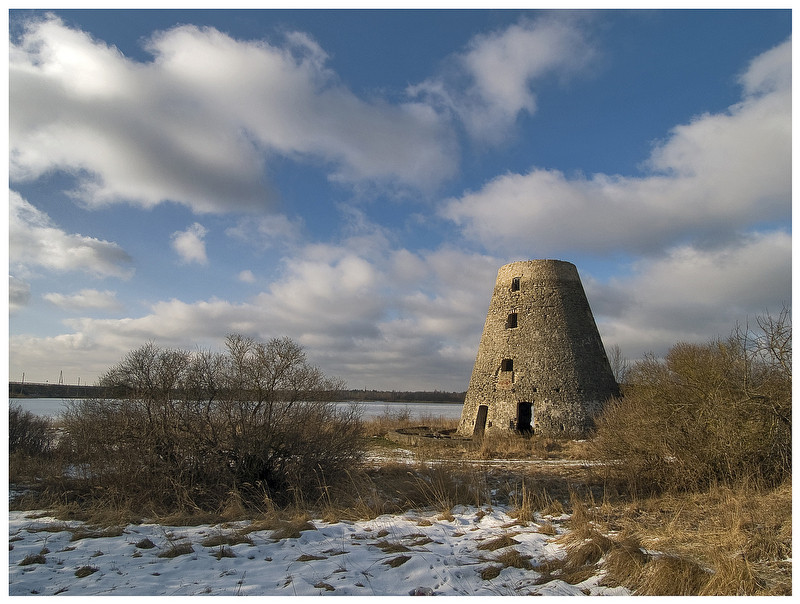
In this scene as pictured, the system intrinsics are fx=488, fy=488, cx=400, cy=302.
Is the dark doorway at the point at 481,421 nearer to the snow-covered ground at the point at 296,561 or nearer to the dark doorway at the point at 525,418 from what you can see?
the dark doorway at the point at 525,418

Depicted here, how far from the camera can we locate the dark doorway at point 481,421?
19656 millimetres

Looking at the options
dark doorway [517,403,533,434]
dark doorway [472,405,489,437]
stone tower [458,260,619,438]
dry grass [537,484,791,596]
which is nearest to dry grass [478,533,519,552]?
dry grass [537,484,791,596]

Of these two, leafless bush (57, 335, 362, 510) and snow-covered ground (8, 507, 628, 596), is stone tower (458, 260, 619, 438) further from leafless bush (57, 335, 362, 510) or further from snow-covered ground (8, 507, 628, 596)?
snow-covered ground (8, 507, 628, 596)

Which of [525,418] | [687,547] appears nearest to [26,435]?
[687,547]

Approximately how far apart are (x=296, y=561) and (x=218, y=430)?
446cm

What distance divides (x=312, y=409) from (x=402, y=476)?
240 centimetres

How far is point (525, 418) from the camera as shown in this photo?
19891mm

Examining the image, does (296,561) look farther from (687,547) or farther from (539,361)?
(539,361)

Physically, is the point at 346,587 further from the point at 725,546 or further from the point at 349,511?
the point at 725,546

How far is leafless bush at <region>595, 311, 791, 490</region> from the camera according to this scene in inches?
314

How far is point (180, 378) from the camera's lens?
959cm

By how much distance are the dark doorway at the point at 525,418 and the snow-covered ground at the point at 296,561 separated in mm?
12643

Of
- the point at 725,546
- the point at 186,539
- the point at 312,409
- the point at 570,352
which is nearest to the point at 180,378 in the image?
the point at 312,409

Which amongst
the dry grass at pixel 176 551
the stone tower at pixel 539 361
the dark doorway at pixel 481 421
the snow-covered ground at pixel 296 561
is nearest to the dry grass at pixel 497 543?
the snow-covered ground at pixel 296 561
